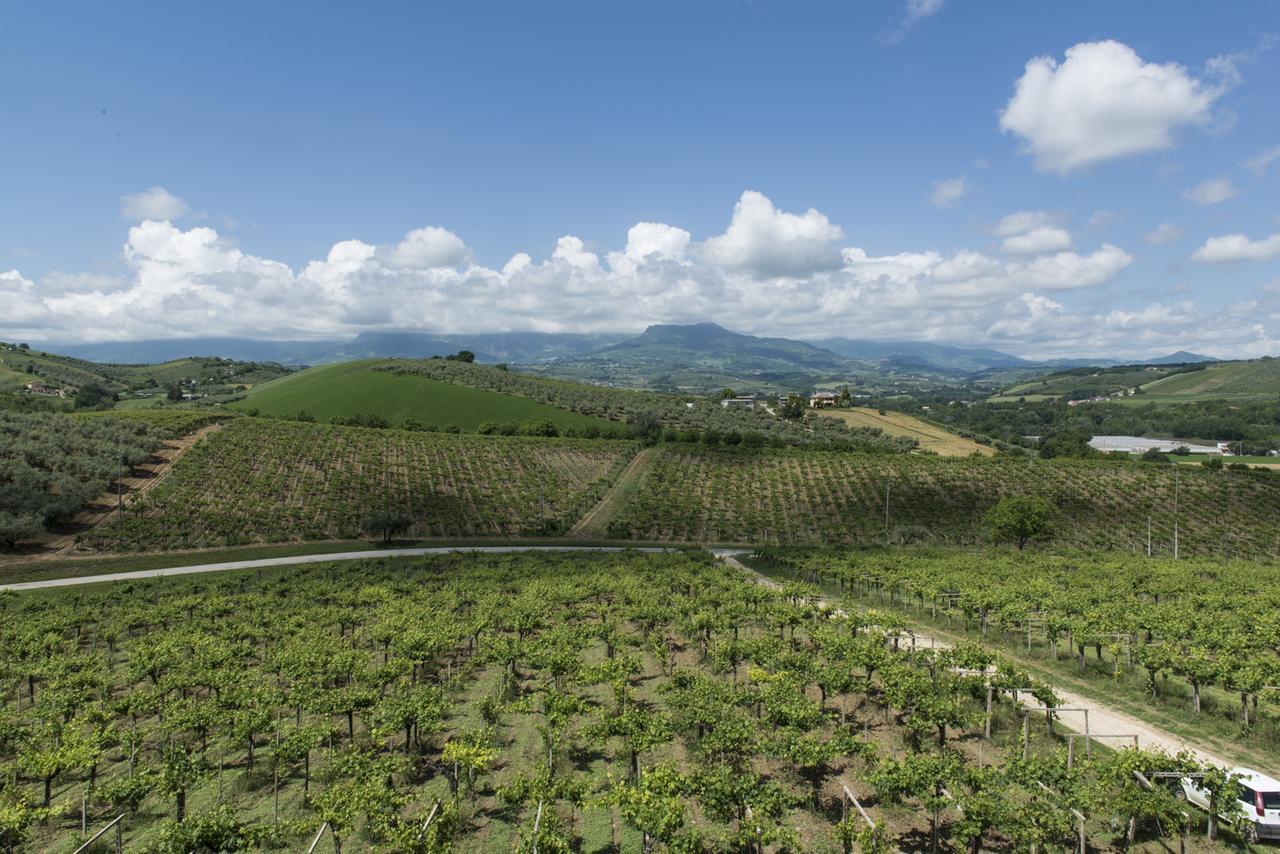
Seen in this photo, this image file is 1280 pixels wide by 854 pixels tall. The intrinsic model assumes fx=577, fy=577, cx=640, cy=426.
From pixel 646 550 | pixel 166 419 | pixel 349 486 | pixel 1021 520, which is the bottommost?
pixel 646 550

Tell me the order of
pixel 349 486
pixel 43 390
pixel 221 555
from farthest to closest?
pixel 43 390 → pixel 349 486 → pixel 221 555

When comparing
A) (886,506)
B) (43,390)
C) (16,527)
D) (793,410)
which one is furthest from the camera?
(793,410)

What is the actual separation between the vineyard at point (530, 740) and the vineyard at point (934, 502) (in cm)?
4423

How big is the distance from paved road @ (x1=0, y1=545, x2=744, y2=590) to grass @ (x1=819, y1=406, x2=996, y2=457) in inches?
3536

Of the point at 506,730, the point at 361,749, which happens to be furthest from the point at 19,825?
the point at 506,730

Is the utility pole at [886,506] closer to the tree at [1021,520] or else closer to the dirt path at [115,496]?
the tree at [1021,520]

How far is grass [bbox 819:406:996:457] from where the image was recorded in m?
136

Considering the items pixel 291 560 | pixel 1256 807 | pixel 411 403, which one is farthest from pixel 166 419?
pixel 1256 807

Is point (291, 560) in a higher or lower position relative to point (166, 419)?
lower

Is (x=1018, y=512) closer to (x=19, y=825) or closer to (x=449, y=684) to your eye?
(x=449, y=684)

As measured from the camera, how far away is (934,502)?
287ft

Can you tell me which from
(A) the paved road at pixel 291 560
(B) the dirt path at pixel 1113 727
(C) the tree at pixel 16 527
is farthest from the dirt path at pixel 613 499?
(B) the dirt path at pixel 1113 727

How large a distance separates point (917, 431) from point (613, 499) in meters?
107

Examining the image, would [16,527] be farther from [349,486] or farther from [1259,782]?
[1259,782]
